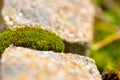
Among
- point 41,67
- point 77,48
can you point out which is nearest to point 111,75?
point 41,67

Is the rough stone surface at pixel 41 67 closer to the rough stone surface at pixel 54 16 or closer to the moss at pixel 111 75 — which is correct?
the moss at pixel 111 75

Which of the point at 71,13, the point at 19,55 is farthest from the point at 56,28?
the point at 19,55

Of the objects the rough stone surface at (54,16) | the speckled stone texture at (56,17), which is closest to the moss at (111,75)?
the speckled stone texture at (56,17)

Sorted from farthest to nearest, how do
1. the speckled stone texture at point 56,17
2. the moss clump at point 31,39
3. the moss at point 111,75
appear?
the speckled stone texture at point 56,17 → the moss at point 111,75 → the moss clump at point 31,39

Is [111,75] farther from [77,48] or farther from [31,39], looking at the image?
[77,48]

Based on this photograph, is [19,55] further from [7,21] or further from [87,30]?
[87,30]
